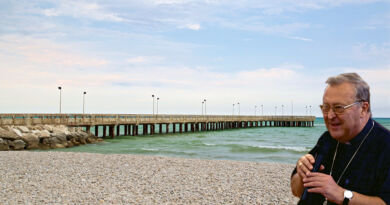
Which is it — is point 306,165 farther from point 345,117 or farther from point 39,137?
point 39,137

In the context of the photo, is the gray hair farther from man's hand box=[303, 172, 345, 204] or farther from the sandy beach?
the sandy beach

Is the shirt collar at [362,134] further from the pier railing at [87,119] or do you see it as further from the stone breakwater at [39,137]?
the pier railing at [87,119]

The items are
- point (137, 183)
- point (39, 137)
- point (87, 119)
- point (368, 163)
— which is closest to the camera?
point (368, 163)

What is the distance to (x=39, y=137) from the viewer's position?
26469 mm

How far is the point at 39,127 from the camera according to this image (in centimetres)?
2911

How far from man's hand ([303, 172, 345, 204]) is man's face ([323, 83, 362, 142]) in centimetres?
21

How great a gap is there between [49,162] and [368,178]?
13317mm

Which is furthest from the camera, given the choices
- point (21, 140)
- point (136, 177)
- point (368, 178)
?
point (21, 140)

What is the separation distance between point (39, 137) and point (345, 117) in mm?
27645

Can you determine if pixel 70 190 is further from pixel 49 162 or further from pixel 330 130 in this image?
pixel 330 130

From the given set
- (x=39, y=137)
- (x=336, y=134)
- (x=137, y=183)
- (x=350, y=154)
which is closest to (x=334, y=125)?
(x=336, y=134)

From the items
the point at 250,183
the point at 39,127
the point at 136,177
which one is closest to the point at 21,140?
the point at 39,127

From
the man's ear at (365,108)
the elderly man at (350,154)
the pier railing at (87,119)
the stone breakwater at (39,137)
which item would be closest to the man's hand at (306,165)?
the elderly man at (350,154)

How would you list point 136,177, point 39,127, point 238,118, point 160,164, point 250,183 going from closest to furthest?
point 250,183, point 136,177, point 160,164, point 39,127, point 238,118
